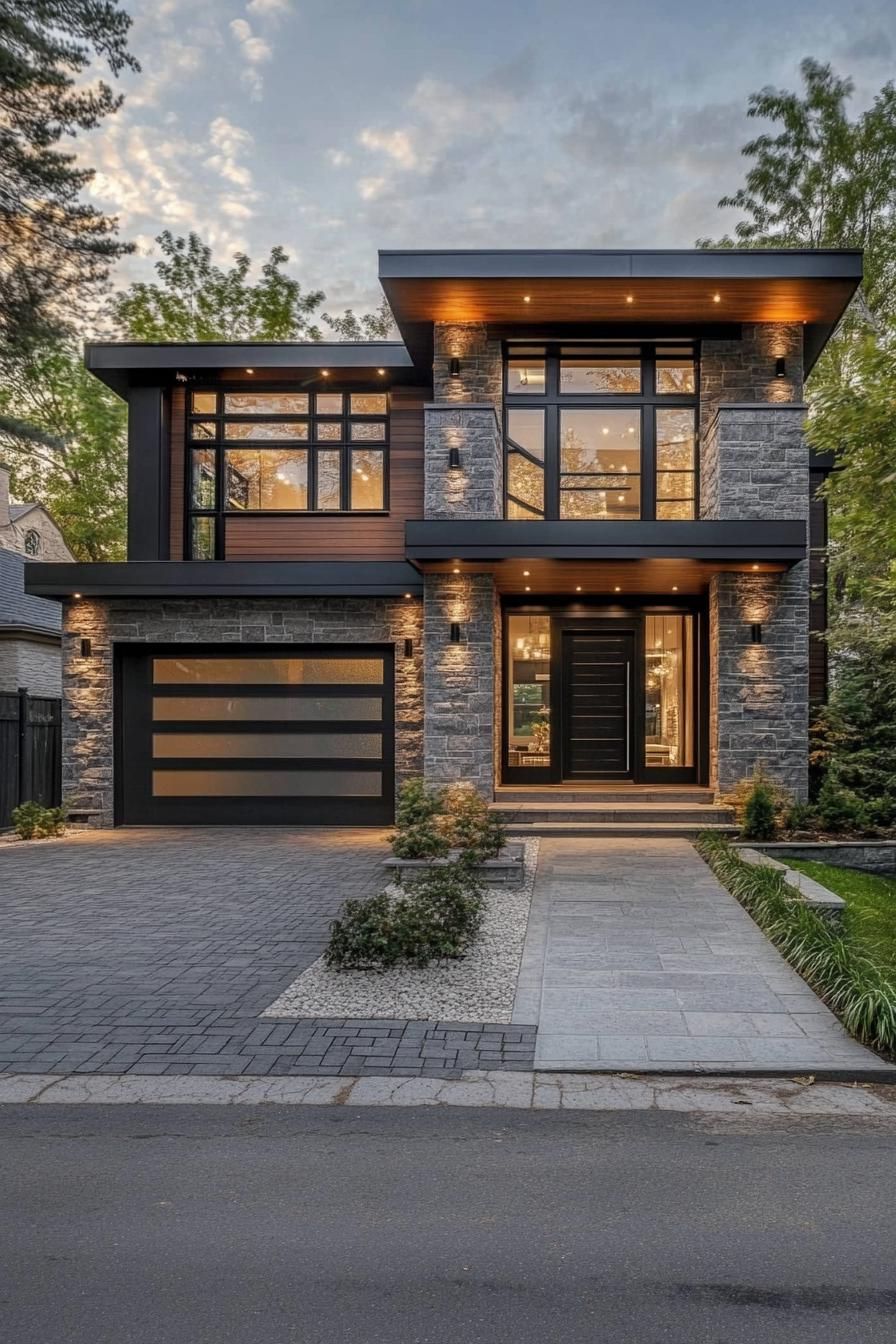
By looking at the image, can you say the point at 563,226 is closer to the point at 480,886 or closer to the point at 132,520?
the point at 132,520

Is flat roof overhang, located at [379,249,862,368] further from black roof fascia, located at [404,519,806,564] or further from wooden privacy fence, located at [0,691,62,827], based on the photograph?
wooden privacy fence, located at [0,691,62,827]

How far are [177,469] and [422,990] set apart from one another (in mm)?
10264

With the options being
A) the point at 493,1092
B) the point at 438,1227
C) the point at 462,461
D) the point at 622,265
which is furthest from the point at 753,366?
the point at 438,1227

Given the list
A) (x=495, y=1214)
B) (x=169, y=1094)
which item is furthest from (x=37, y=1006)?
(x=495, y=1214)

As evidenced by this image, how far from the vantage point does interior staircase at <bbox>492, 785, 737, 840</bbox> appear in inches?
423

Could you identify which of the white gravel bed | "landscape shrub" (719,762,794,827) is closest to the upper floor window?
"landscape shrub" (719,762,794,827)

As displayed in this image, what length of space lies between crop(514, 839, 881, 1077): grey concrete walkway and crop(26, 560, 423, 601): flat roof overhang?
5.30 meters

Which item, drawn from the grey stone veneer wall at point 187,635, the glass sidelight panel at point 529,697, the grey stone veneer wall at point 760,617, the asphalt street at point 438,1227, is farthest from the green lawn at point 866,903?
the grey stone veneer wall at point 187,635

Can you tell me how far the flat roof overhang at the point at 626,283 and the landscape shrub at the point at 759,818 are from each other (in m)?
6.25

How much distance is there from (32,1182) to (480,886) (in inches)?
199

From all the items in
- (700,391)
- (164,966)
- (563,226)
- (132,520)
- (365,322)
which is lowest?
(164,966)

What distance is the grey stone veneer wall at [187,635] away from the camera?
12352 mm

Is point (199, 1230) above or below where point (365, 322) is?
below

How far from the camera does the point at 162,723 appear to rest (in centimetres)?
1263
